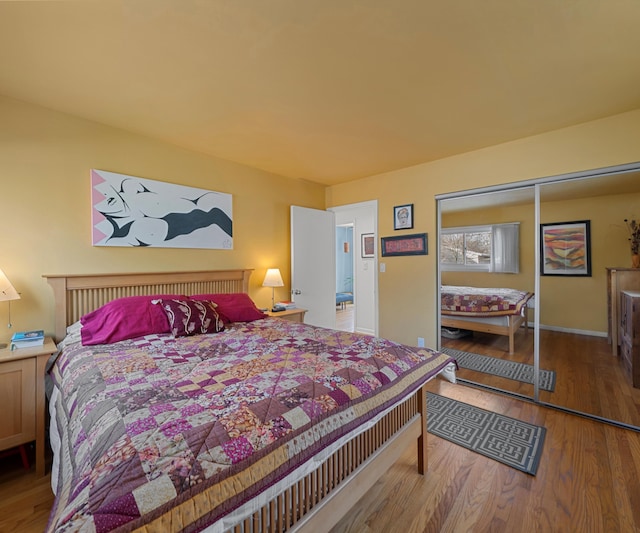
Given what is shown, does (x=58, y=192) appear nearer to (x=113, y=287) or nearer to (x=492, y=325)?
(x=113, y=287)

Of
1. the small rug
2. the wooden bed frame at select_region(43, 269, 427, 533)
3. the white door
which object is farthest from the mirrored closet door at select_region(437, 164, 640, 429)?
the wooden bed frame at select_region(43, 269, 427, 533)

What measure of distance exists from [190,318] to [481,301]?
2.99 m

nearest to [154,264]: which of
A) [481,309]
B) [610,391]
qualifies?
[481,309]

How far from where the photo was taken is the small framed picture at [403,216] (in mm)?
3721

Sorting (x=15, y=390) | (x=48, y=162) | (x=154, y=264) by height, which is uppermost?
(x=48, y=162)

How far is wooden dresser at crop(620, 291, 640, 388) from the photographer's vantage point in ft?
8.87

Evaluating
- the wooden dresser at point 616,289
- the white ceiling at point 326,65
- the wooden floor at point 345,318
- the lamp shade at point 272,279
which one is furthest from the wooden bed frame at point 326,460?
the wooden floor at point 345,318

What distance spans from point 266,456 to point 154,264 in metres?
2.48

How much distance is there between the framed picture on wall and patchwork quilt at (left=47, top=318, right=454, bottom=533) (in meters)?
1.95

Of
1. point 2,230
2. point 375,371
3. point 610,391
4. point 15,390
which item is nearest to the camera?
point 375,371

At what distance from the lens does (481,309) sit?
3377 mm

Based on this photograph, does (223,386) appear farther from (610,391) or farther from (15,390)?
(610,391)

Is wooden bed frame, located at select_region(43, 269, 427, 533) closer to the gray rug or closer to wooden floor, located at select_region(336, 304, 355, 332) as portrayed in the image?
the gray rug

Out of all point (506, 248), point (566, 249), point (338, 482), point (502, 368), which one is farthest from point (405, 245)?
point (338, 482)
